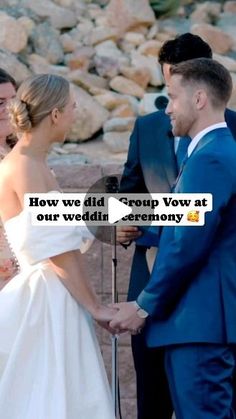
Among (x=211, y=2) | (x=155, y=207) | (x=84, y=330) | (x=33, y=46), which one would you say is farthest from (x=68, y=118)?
(x=211, y=2)

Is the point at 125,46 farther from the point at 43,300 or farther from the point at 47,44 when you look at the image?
the point at 43,300

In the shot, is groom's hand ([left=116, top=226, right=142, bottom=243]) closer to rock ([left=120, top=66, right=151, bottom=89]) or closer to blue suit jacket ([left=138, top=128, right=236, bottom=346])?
blue suit jacket ([left=138, top=128, right=236, bottom=346])

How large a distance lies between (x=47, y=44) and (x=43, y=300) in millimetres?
2881

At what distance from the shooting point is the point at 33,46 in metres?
6.84

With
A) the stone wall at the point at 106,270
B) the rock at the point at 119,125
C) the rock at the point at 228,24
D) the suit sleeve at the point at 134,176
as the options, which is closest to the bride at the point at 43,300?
the suit sleeve at the point at 134,176

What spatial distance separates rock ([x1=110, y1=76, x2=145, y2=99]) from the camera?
6688 millimetres

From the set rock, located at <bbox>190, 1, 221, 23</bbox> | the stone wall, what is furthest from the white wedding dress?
rock, located at <bbox>190, 1, 221, 23</bbox>

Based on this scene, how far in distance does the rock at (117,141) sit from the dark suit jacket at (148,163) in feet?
5.53

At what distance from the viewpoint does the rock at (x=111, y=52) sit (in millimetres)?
6833

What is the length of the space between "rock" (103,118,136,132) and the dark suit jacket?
1.81 meters

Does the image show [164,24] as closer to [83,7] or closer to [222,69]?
[83,7]

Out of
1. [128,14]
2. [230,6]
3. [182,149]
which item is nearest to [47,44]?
[128,14]

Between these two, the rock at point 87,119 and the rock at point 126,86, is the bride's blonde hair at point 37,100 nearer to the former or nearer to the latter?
the rock at point 87,119

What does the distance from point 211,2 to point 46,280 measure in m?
3.49
